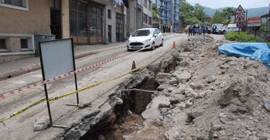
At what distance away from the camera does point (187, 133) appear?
15.5 ft

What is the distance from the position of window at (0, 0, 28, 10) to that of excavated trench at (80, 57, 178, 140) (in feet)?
25.6

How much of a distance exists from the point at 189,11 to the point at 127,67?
3412 inches

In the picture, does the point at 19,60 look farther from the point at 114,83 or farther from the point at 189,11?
the point at 189,11

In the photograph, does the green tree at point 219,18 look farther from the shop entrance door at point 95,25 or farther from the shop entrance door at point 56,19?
the shop entrance door at point 56,19

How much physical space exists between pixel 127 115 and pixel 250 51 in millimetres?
6411

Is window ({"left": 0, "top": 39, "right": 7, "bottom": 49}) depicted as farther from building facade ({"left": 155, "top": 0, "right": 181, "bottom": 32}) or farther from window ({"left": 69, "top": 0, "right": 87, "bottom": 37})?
building facade ({"left": 155, "top": 0, "right": 181, "bottom": 32})

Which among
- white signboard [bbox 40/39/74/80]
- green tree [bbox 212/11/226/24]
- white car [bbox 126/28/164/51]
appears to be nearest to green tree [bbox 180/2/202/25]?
green tree [bbox 212/11/226/24]

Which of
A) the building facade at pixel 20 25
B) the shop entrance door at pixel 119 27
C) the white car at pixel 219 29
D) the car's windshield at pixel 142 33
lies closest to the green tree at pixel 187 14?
the white car at pixel 219 29

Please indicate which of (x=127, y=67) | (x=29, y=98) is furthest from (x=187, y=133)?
(x=127, y=67)

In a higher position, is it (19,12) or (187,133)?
(19,12)

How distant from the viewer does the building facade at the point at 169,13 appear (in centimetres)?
7262

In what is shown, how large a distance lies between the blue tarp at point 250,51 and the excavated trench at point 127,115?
350 centimetres

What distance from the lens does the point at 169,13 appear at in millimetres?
79438

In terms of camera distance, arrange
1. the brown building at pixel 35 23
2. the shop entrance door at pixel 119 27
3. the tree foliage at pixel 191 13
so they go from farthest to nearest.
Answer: the tree foliage at pixel 191 13 → the shop entrance door at pixel 119 27 → the brown building at pixel 35 23
